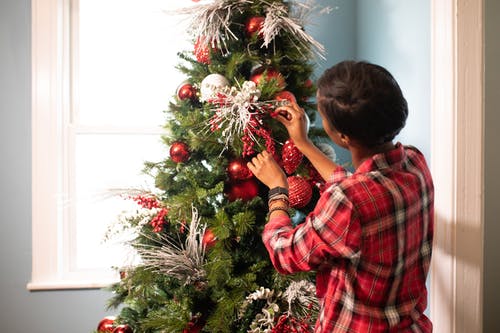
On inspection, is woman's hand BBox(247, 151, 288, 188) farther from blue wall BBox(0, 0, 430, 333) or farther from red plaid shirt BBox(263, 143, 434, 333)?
blue wall BBox(0, 0, 430, 333)

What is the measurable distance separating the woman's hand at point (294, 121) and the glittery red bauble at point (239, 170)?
0.54 feet

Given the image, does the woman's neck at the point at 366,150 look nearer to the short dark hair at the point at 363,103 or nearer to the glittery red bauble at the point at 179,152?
the short dark hair at the point at 363,103

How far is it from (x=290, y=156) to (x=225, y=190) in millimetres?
226

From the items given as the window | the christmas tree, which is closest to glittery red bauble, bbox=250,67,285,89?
the christmas tree

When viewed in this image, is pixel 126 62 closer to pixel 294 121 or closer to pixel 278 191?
pixel 294 121

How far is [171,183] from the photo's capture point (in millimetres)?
1177

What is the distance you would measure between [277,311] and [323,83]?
61cm

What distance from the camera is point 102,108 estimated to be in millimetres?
1814

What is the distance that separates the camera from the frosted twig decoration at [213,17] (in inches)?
43.4

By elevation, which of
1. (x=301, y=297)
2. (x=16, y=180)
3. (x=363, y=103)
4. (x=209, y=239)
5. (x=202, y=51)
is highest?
(x=202, y=51)

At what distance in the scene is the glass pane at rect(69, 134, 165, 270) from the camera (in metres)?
1.78

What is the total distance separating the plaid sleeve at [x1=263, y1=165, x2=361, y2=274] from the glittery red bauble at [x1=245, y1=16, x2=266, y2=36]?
1.93ft

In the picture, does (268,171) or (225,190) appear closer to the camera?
Answer: (268,171)

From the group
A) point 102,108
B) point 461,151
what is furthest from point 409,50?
point 102,108
